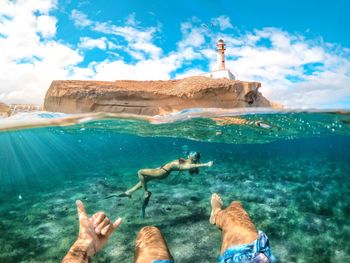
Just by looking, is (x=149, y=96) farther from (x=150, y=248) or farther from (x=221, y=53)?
(x=221, y=53)

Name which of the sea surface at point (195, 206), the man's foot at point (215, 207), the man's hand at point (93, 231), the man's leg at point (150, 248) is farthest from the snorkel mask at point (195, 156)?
the man's hand at point (93, 231)

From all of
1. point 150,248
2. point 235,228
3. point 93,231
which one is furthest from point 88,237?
point 235,228

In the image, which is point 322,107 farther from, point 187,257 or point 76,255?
point 76,255

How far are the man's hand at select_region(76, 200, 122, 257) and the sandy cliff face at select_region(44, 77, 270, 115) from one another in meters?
13.5

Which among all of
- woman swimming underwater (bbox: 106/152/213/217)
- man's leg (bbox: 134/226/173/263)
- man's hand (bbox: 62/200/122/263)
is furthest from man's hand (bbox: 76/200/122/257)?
woman swimming underwater (bbox: 106/152/213/217)

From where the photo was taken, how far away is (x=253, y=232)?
108 inches

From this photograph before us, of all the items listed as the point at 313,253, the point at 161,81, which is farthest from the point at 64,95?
the point at 313,253

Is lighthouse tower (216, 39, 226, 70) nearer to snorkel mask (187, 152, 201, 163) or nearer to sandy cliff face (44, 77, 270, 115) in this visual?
sandy cliff face (44, 77, 270, 115)

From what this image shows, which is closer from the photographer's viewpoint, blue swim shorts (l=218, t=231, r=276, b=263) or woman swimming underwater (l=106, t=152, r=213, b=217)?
blue swim shorts (l=218, t=231, r=276, b=263)

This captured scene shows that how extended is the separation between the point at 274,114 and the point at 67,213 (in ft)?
42.3

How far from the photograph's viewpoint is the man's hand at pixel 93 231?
2.60 m

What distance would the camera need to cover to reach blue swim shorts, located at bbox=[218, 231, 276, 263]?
7.93 ft

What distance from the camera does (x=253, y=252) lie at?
247 cm

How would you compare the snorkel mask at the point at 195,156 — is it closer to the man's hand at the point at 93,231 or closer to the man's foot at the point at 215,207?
the man's foot at the point at 215,207
